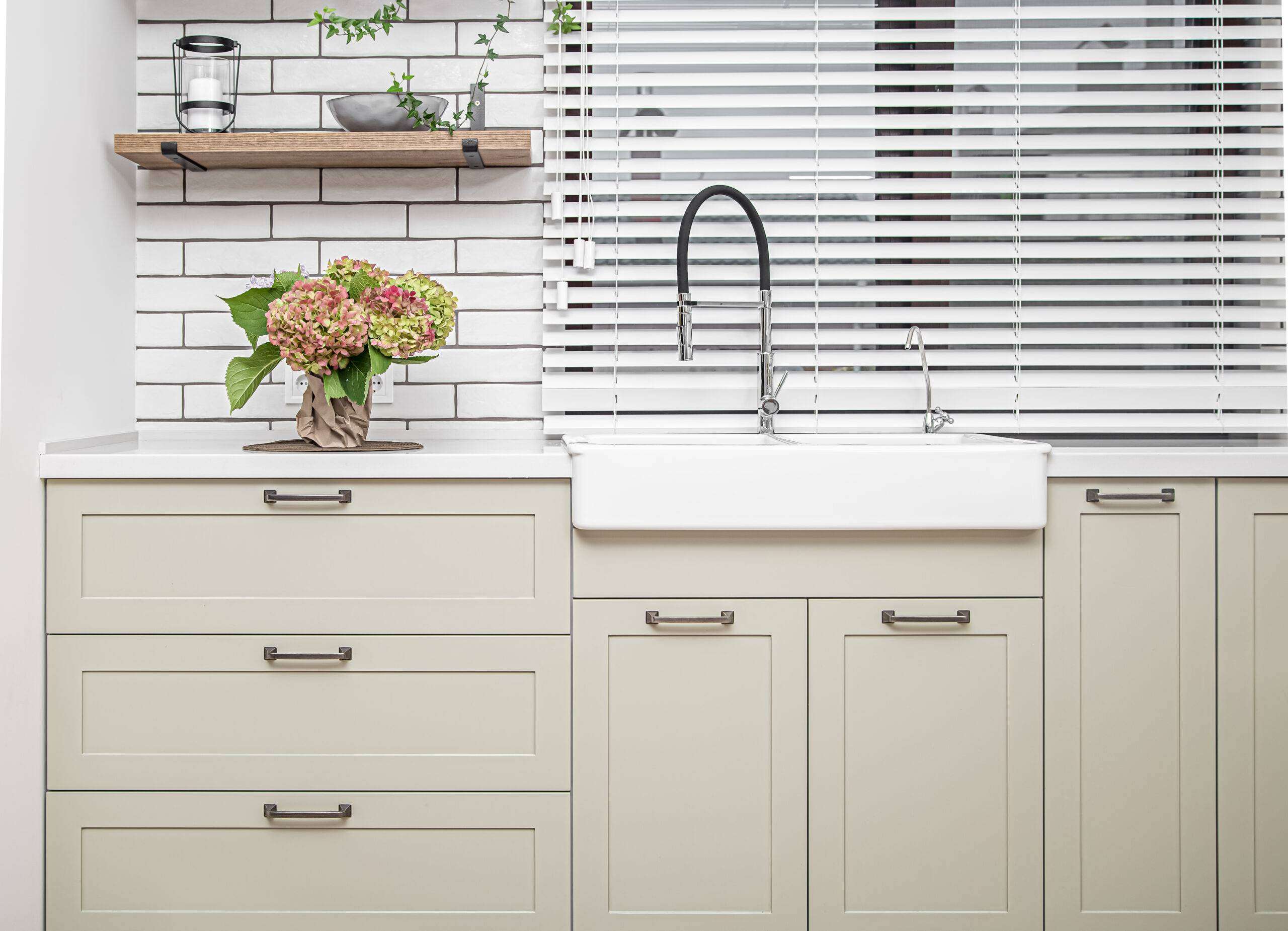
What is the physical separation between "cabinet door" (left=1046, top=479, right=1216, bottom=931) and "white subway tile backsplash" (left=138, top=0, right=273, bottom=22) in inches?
76.9

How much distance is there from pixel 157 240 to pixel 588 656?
138cm

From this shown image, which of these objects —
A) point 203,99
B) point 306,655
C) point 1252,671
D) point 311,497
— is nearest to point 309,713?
point 306,655

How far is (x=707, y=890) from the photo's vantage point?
174 cm

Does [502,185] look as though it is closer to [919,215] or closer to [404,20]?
[404,20]

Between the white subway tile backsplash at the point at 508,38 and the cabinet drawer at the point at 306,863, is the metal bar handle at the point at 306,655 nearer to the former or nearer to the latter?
the cabinet drawer at the point at 306,863

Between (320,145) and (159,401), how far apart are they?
690 mm

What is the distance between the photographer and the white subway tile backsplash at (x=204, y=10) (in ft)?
7.23

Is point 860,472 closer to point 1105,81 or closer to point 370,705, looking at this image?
point 370,705

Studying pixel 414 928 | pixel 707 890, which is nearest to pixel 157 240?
pixel 414 928

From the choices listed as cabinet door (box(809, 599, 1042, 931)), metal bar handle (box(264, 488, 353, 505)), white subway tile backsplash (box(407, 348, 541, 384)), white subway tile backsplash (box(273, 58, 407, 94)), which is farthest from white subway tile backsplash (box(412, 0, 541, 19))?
cabinet door (box(809, 599, 1042, 931))

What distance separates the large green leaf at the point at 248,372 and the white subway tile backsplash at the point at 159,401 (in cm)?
48

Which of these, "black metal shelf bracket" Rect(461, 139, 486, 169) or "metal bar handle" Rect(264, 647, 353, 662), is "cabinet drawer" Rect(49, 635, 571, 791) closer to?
"metal bar handle" Rect(264, 647, 353, 662)

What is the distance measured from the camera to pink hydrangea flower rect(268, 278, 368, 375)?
172cm

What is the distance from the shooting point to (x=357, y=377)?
1785 mm
